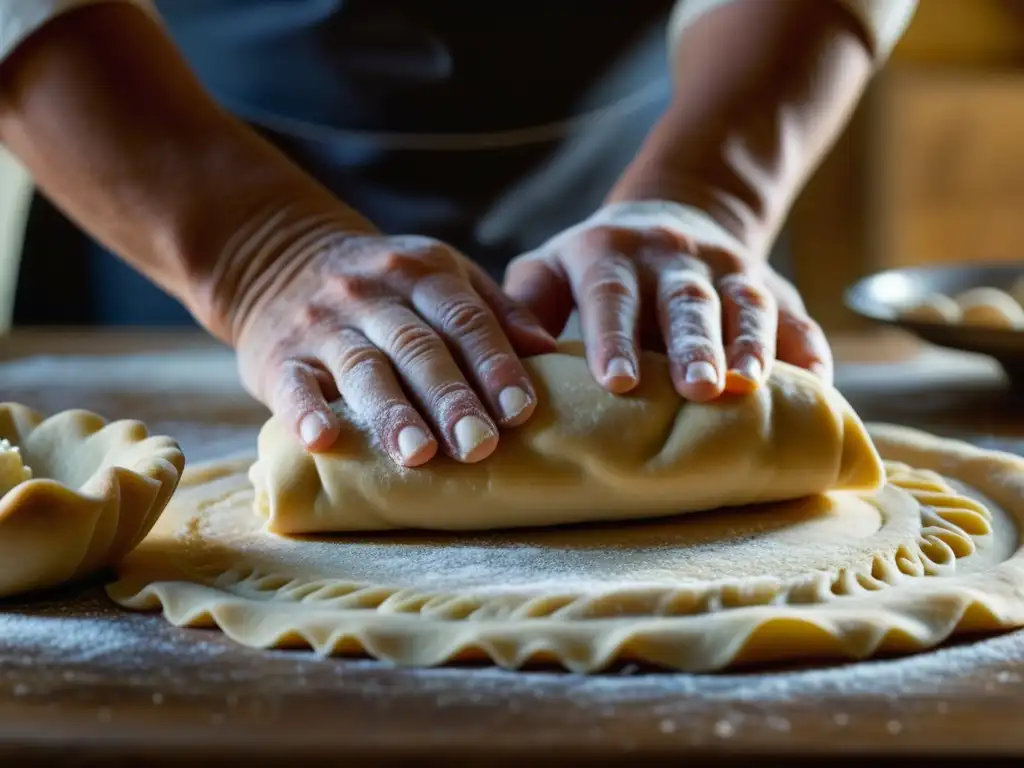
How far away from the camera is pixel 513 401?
1.28m

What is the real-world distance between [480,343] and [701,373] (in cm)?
25

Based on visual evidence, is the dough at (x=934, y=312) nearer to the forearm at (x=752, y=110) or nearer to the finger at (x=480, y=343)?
the forearm at (x=752, y=110)

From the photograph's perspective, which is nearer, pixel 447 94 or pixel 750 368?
pixel 750 368

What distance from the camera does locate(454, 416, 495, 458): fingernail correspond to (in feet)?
4.07

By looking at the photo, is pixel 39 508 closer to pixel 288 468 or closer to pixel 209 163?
pixel 288 468

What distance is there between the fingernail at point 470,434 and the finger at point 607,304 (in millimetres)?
152

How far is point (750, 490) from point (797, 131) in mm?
978

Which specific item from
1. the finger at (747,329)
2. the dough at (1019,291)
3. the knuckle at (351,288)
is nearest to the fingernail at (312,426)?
the knuckle at (351,288)

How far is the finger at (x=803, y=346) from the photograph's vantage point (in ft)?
4.93

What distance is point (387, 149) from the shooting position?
7.98 feet

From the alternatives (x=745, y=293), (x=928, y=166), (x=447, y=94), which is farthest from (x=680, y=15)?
(x=928, y=166)

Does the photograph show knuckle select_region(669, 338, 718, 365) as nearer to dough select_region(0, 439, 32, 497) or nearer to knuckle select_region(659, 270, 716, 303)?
knuckle select_region(659, 270, 716, 303)

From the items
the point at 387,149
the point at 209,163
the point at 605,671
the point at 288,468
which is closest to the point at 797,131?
the point at 387,149

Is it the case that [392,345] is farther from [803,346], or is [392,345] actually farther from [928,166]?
[928,166]
